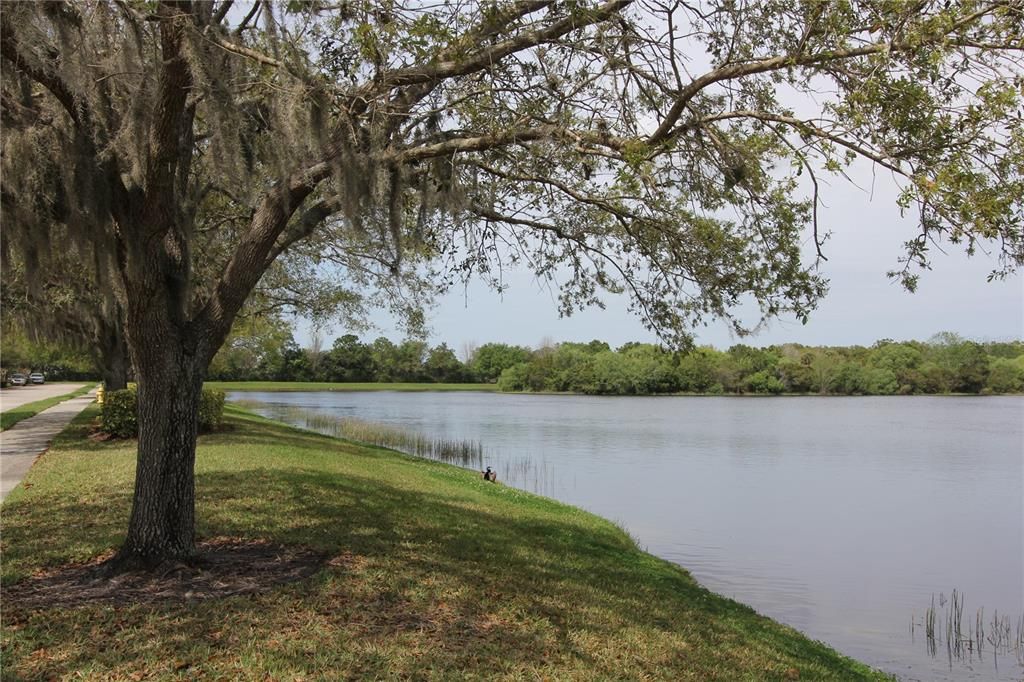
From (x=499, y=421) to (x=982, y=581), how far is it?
28493 mm

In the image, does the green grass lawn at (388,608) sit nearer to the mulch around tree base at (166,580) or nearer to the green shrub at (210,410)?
the mulch around tree base at (166,580)

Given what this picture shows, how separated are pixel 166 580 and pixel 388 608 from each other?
168 centimetres

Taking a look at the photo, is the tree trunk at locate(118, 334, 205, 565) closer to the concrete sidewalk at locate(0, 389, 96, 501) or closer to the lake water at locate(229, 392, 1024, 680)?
the concrete sidewalk at locate(0, 389, 96, 501)

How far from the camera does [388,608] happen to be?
5.35 metres

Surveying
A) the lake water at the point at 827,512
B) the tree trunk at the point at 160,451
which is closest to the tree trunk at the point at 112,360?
Result: the lake water at the point at 827,512

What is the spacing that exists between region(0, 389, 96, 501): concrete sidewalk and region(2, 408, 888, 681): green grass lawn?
22.5 inches

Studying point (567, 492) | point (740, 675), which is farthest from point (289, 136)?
point (567, 492)

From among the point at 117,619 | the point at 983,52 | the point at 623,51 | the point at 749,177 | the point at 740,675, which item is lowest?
the point at 740,675

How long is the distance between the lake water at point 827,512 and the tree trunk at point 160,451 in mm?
7003

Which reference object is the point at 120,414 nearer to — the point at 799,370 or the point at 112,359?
the point at 112,359

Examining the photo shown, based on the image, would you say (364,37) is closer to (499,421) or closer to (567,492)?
(567,492)

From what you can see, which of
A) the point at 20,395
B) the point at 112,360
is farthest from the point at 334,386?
the point at 112,360

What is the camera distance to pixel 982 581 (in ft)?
36.6

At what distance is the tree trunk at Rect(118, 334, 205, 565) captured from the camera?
5.66 meters
